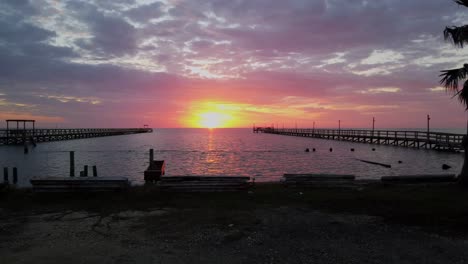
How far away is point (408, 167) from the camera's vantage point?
27656mm

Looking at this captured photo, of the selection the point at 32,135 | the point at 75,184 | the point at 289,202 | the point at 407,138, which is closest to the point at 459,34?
the point at 289,202

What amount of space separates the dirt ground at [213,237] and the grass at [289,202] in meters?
0.14

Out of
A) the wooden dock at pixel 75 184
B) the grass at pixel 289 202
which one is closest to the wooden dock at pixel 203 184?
the grass at pixel 289 202

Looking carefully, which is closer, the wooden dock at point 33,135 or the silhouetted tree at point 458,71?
the silhouetted tree at point 458,71

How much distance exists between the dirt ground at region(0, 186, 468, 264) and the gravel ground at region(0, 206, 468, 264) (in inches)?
0.7

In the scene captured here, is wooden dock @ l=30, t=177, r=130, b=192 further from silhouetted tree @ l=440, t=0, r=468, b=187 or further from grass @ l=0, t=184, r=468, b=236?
silhouetted tree @ l=440, t=0, r=468, b=187

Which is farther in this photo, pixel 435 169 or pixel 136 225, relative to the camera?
pixel 435 169

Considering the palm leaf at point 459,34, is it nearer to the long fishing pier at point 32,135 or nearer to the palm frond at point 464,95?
the palm frond at point 464,95

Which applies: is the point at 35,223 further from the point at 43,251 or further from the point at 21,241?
the point at 43,251

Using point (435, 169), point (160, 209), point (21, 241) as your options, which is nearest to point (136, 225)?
point (160, 209)

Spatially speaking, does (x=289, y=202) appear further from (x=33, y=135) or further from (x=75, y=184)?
(x=33, y=135)

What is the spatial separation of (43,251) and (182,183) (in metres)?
5.90

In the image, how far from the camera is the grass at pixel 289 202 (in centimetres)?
833

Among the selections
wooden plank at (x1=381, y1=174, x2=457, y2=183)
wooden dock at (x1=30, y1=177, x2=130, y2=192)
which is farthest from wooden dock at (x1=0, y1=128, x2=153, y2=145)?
wooden plank at (x1=381, y1=174, x2=457, y2=183)
